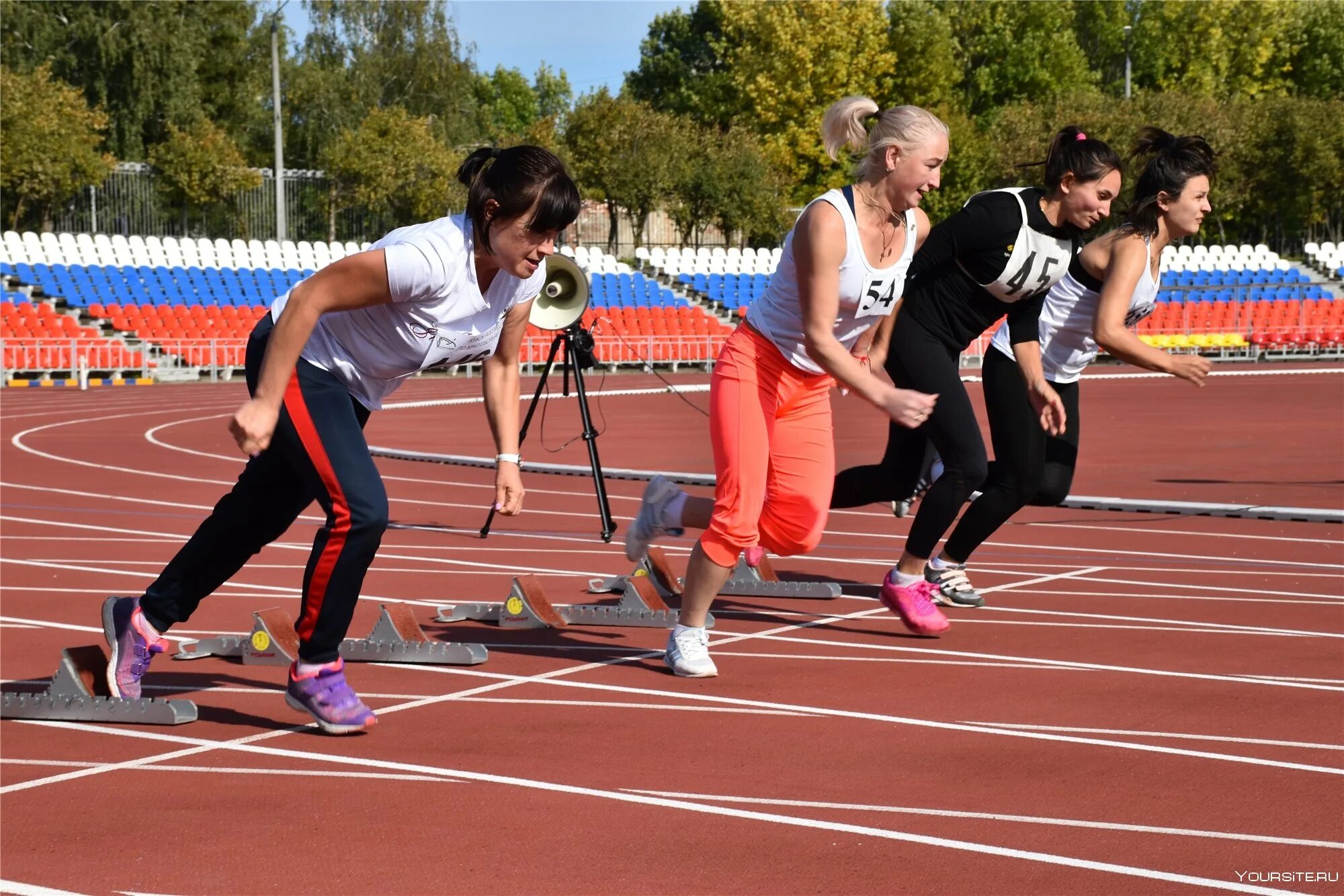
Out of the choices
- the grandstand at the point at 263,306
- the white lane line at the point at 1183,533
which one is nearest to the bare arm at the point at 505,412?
the white lane line at the point at 1183,533

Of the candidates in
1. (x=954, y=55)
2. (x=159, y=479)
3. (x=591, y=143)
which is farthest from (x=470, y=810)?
(x=954, y=55)

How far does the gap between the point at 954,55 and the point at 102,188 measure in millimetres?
47613

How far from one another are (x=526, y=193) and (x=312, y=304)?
63 cm

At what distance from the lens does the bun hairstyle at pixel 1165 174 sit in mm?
6434

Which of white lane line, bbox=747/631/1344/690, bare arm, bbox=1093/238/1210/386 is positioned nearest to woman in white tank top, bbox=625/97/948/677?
white lane line, bbox=747/631/1344/690

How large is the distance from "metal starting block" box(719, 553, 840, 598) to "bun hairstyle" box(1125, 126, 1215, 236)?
6.64 feet

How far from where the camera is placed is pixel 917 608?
6.38 m

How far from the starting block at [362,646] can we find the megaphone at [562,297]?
3.73m

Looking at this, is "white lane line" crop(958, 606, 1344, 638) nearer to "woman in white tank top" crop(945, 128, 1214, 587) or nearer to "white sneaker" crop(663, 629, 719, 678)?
"woman in white tank top" crop(945, 128, 1214, 587)

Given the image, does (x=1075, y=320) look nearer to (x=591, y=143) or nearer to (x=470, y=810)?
(x=470, y=810)

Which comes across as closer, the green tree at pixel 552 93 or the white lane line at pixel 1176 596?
the white lane line at pixel 1176 596

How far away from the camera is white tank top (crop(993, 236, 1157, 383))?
6895mm

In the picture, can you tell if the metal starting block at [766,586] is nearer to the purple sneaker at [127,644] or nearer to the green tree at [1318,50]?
the purple sneaker at [127,644]

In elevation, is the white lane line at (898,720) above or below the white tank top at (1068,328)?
below
